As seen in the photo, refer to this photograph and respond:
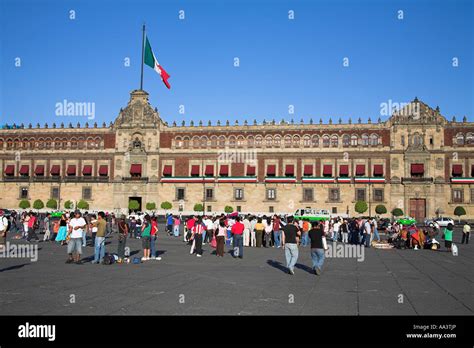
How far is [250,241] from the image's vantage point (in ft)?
87.5

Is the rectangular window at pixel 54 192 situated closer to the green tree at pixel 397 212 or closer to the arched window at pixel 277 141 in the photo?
the arched window at pixel 277 141

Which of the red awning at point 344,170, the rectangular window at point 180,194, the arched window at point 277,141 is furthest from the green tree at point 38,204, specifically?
the red awning at point 344,170

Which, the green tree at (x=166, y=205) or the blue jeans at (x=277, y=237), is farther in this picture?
the green tree at (x=166, y=205)

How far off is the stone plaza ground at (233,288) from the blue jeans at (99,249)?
0.39 meters

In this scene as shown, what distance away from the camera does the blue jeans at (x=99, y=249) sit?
53.5 feet

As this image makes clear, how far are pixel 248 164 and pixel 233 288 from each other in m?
46.9

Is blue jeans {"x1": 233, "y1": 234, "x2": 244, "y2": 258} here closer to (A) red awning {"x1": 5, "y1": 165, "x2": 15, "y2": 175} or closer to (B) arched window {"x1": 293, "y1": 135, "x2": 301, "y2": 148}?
(B) arched window {"x1": 293, "y1": 135, "x2": 301, "y2": 148}

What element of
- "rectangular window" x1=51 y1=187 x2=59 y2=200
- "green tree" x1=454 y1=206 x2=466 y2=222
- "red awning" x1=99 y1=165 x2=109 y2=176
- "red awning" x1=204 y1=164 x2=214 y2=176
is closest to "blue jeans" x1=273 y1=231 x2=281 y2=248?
"green tree" x1=454 y1=206 x2=466 y2=222

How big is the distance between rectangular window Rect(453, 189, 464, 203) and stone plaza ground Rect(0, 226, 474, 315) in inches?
1532

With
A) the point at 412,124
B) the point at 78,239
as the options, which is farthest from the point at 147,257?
the point at 412,124
